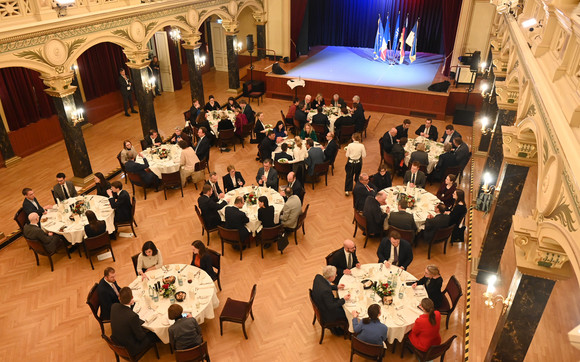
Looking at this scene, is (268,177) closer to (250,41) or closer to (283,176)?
(283,176)

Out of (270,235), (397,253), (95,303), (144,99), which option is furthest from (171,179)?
(397,253)

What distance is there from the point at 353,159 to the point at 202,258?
4.59 metres

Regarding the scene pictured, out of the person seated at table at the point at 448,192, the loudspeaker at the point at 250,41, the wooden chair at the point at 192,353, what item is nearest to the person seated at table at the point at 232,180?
the wooden chair at the point at 192,353

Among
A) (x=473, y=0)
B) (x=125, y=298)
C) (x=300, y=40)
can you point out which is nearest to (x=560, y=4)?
(x=125, y=298)

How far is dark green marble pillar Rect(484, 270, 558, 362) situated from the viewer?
4.50 m

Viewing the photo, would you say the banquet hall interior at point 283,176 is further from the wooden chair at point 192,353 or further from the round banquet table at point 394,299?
the wooden chair at point 192,353

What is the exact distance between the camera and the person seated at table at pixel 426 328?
18.2ft

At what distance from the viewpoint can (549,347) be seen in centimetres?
659

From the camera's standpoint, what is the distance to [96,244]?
306 inches

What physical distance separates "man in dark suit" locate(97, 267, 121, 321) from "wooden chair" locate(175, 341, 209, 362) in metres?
1.48

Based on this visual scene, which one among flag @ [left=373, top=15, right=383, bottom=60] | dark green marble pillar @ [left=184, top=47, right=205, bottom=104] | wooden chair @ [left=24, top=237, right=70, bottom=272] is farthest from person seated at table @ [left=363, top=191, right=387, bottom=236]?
flag @ [left=373, top=15, right=383, bottom=60]

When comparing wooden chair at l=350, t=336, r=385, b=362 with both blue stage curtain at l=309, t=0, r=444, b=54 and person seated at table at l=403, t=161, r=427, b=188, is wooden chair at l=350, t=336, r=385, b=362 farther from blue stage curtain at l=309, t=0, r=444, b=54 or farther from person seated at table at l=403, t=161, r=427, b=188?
blue stage curtain at l=309, t=0, r=444, b=54

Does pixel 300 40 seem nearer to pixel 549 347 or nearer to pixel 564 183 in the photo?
pixel 549 347

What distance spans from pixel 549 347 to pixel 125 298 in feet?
21.0
